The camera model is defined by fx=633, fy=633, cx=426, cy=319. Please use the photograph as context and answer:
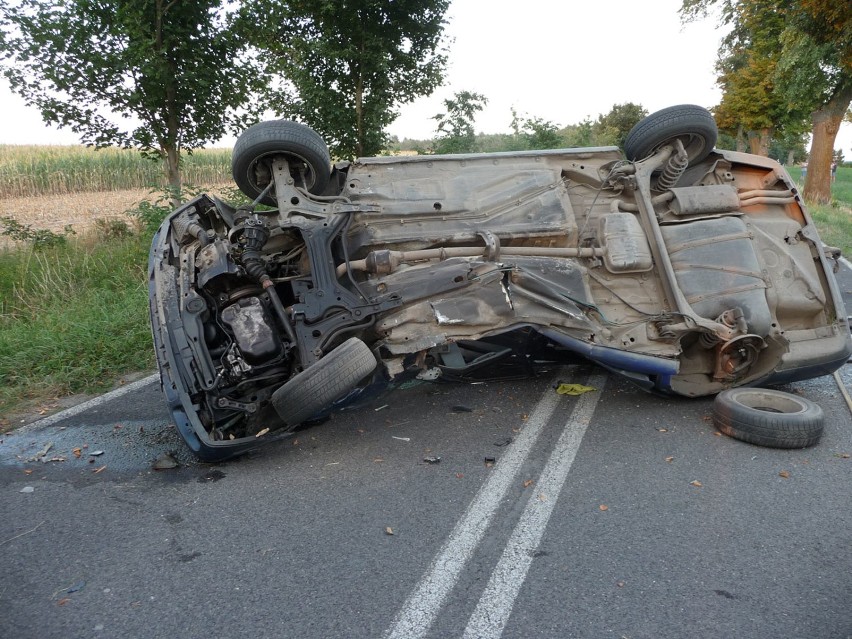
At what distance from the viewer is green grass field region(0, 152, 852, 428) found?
5221 millimetres

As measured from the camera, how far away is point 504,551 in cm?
289

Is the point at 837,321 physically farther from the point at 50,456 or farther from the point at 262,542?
the point at 50,456

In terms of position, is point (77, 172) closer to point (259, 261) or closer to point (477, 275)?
point (259, 261)

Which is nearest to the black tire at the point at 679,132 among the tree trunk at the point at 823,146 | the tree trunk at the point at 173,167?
the tree trunk at the point at 173,167

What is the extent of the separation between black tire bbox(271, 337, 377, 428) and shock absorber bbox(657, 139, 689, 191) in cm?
307

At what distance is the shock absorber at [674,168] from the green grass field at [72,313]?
470cm

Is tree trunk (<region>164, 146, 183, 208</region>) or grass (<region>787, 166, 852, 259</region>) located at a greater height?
tree trunk (<region>164, 146, 183, 208</region>)

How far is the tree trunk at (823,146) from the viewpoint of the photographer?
17844 mm

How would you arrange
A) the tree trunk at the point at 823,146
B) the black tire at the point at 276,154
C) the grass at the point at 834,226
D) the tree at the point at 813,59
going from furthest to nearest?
the tree trunk at the point at 823,146, the tree at the point at 813,59, the grass at the point at 834,226, the black tire at the point at 276,154

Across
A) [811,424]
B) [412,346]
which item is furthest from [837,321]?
[412,346]

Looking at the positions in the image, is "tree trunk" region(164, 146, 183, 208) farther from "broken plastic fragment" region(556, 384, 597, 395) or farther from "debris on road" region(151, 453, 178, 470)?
"broken plastic fragment" region(556, 384, 597, 395)

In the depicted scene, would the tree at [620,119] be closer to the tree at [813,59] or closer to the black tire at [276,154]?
the tree at [813,59]

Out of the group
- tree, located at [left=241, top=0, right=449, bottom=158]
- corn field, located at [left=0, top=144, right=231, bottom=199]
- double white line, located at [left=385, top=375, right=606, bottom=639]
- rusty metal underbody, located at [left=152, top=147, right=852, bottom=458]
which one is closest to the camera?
double white line, located at [left=385, top=375, right=606, bottom=639]

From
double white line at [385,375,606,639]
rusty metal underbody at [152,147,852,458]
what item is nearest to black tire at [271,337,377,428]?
rusty metal underbody at [152,147,852,458]
